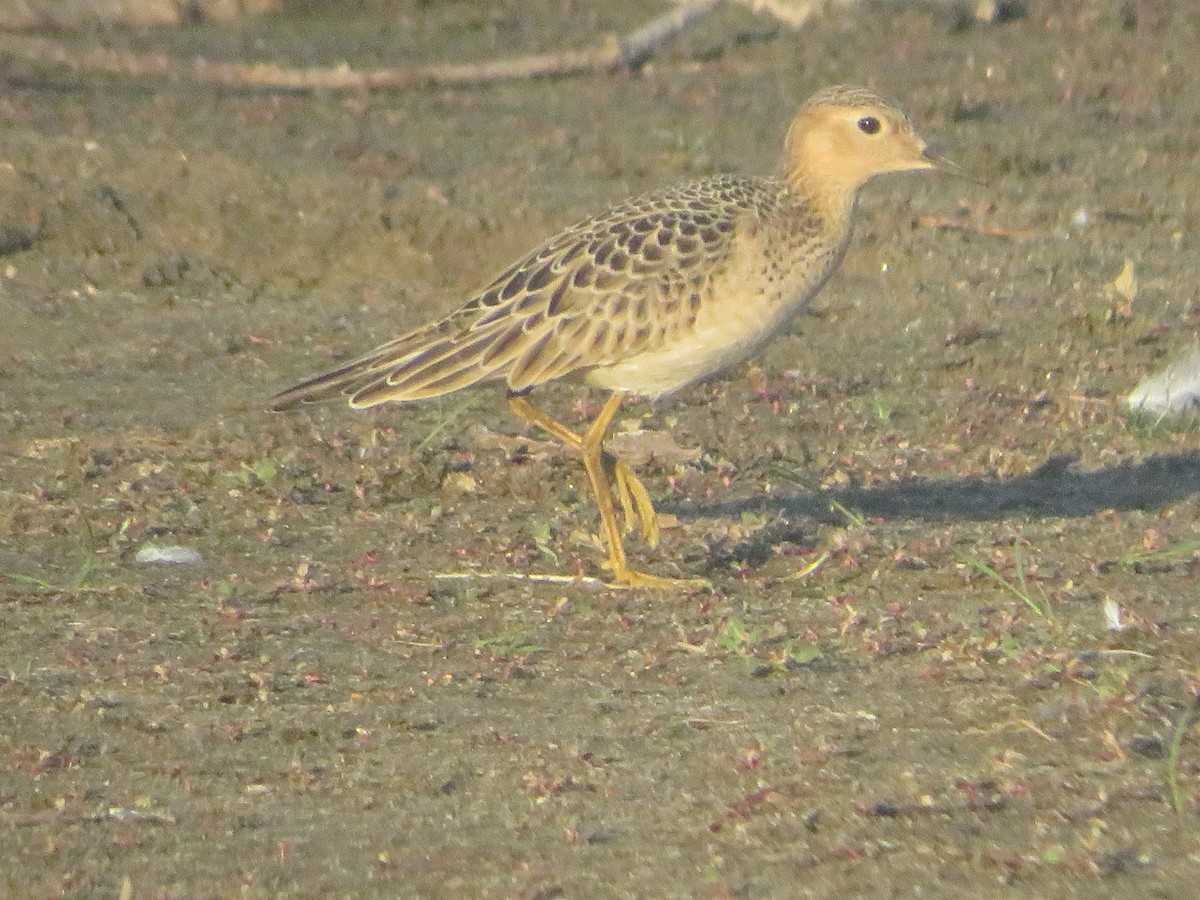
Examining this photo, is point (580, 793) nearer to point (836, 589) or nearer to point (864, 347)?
point (836, 589)

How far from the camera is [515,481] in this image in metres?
6.84

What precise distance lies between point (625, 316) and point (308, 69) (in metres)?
5.28

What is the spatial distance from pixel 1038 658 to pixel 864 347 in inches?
126

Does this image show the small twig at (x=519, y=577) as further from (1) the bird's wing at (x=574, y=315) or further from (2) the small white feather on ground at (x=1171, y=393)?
(2) the small white feather on ground at (x=1171, y=393)

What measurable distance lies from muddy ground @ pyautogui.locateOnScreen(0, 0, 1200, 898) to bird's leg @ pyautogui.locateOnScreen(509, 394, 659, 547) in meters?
0.12

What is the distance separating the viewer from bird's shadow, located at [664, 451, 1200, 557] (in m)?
6.67

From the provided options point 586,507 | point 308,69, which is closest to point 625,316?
point 586,507

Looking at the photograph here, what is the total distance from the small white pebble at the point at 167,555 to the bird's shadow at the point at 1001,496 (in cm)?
141

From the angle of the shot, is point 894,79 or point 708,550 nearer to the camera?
point 708,550

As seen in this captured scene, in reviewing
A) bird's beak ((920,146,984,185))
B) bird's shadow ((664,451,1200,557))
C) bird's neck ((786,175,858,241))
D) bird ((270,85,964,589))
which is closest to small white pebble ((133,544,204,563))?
bird ((270,85,964,589))

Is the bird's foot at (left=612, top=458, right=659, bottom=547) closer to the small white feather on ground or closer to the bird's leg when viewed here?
the bird's leg

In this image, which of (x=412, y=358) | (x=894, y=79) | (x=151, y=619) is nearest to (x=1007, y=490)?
(x=412, y=358)

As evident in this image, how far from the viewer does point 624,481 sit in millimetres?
6449

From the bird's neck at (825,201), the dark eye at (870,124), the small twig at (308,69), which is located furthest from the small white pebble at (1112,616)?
the small twig at (308,69)
